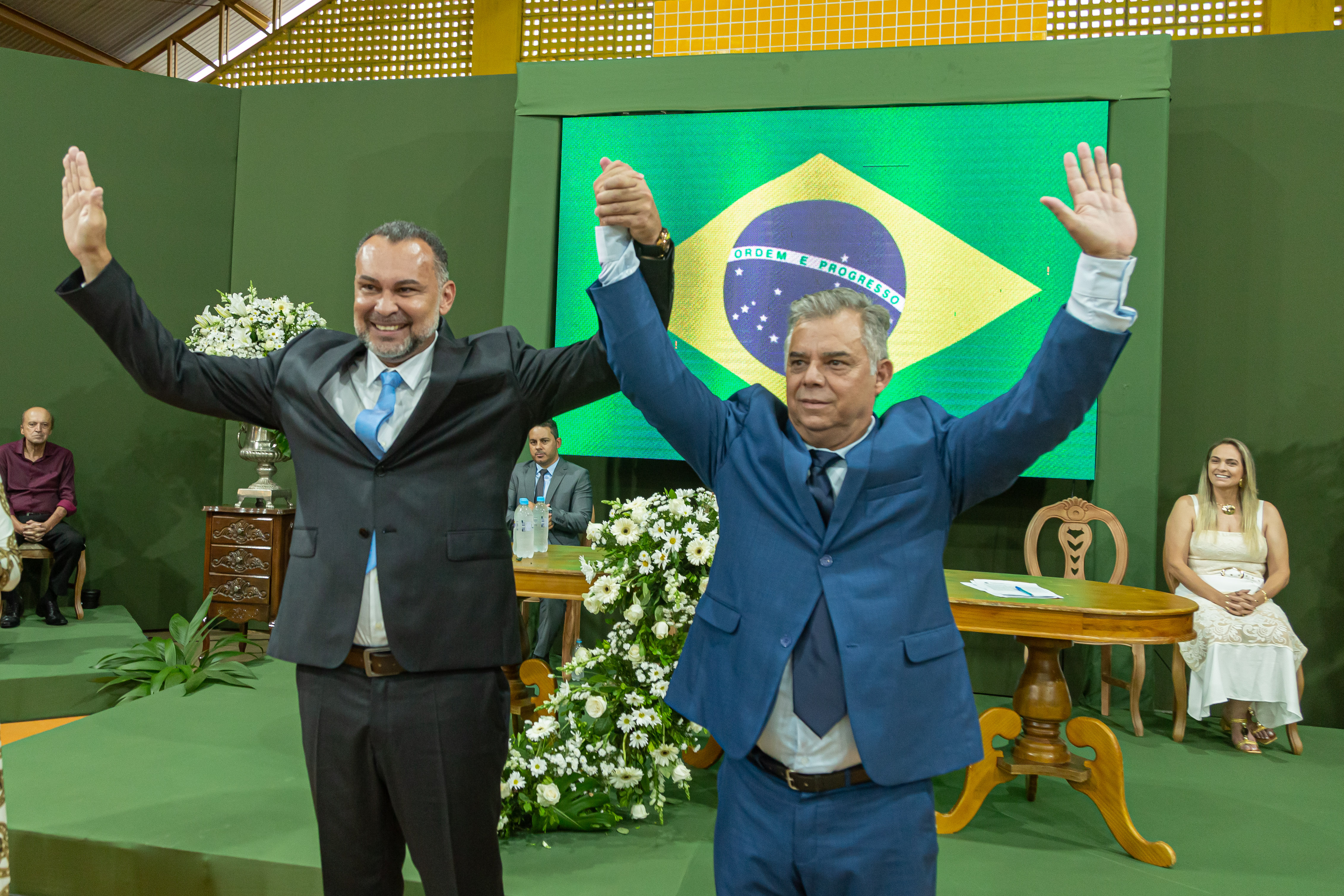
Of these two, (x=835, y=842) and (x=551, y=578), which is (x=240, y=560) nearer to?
(x=551, y=578)

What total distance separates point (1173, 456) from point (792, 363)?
14.7 ft

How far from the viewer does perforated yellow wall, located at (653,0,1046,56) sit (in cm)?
533

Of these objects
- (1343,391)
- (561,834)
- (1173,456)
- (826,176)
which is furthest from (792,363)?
(1343,391)

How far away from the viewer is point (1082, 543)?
4.77 m

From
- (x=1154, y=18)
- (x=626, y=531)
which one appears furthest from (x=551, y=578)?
(x=1154, y=18)

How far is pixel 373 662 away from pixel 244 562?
4.20m

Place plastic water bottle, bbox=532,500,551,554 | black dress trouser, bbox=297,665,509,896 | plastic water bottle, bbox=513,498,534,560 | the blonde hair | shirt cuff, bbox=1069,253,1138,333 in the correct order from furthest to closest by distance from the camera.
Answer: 1. the blonde hair
2. plastic water bottle, bbox=532,500,551,554
3. plastic water bottle, bbox=513,498,534,560
4. black dress trouser, bbox=297,665,509,896
5. shirt cuff, bbox=1069,253,1138,333

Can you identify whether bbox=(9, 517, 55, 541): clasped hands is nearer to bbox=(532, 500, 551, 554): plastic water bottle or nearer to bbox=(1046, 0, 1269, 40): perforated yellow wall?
bbox=(532, 500, 551, 554): plastic water bottle

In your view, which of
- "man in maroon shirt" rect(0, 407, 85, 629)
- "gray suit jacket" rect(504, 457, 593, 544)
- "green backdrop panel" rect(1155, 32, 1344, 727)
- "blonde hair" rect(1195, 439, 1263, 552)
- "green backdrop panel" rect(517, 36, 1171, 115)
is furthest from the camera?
"man in maroon shirt" rect(0, 407, 85, 629)

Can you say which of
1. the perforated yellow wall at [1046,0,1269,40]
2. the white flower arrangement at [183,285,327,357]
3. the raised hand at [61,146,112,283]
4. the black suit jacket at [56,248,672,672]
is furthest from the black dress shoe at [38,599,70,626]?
the perforated yellow wall at [1046,0,1269,40]

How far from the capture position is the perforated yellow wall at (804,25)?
533 centimetres

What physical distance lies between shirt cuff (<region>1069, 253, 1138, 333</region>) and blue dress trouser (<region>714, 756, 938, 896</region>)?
72 cm

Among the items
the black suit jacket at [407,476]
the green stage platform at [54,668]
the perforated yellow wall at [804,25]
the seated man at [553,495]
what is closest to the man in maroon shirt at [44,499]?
the green stage platform at [54,668]

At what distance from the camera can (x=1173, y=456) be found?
204 inches
